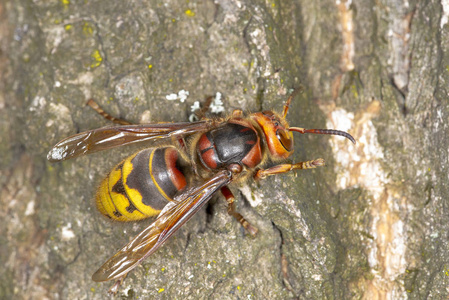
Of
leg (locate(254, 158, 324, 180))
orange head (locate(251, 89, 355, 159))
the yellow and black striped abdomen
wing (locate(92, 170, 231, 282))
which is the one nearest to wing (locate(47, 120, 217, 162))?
the yellow and black striped abdomen

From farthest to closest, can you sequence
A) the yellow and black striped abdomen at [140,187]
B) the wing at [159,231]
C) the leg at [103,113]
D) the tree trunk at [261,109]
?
the leg at [103,113], the tree trunk at [261,109], the yellow and black striped abdomen at [140,187], the wing at [159,231]

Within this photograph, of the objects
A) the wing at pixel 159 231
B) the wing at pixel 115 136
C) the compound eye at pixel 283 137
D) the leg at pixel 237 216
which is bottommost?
the leg at pixel 237 216

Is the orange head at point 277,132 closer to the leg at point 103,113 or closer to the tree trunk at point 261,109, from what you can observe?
the tree trunk at point 261,109

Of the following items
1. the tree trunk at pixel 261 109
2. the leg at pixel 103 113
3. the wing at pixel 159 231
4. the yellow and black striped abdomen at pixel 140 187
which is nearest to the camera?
the wing at pixel 159 231

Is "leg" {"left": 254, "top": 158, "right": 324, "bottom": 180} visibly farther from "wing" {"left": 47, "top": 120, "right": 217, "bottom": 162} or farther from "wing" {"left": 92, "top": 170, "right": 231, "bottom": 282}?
"wing" {"left": 47, "top": 120, "right": 217, "bottom": 162}

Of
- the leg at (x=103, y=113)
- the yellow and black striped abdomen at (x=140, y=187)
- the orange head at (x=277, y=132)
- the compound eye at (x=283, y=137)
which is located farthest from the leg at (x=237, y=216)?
the leg at (x=103, y=113)

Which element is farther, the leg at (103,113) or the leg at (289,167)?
the leg at (103,113)

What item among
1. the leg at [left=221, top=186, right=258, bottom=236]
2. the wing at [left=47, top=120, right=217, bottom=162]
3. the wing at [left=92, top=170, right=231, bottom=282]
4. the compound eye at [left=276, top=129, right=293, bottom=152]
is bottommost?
the leg at [left=221, top=186, right=258, bottom=236]

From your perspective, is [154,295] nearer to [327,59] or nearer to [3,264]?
[3,264]
